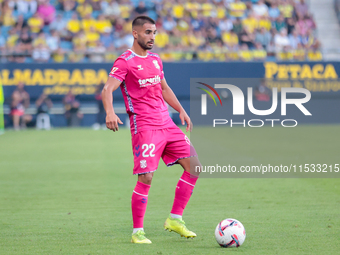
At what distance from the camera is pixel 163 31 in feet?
75.4

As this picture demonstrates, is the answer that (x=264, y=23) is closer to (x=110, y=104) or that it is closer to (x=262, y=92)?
(x=262, y=92)

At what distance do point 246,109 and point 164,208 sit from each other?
17313mm

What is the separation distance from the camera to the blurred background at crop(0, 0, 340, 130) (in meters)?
21.8

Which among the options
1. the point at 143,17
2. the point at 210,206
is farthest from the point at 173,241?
the point at 143,17

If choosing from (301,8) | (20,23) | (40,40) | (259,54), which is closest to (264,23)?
(259,54)

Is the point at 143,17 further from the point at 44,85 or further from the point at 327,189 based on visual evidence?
the point at 44,85

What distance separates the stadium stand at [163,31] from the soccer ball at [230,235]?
18.1m

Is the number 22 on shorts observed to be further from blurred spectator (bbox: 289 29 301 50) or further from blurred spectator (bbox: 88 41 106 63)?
blurred spectator (bbox: 289 29 301 50)

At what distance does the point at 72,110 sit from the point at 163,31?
5.58 m

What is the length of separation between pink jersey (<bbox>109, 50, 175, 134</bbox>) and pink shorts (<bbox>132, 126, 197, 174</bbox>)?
75mm

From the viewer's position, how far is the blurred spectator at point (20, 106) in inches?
834

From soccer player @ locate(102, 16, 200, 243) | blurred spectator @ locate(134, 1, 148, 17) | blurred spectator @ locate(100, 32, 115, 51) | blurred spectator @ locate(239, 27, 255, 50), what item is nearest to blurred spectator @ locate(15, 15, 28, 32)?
blurred spectator @ locate(100, 32, 115, 51)

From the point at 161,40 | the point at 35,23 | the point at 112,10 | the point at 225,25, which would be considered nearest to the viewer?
the point at 35,23

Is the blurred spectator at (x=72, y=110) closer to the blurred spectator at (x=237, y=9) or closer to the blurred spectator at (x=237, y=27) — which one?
the blurred spectator at (x=237, y=27)
